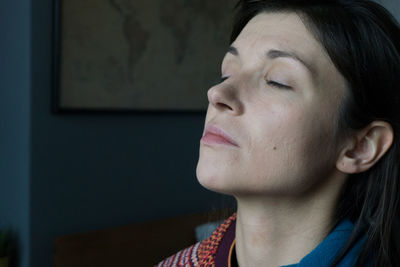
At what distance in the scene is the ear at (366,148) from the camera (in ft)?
2.98

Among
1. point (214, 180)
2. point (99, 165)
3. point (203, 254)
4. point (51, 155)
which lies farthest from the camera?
point (99, 165)

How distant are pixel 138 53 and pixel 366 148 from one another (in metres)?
1.44

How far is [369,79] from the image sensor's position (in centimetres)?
87

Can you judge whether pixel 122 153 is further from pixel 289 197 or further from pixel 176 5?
pixel 289 197

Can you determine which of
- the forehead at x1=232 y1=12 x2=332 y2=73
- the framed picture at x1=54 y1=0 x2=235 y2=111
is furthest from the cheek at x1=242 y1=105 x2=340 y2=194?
the framed picture at x1=54 y1=0 x2=235 y2=111

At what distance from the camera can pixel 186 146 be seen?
2.37 meters

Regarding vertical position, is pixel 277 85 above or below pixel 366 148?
above

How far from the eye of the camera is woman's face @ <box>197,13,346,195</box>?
32.9 inches

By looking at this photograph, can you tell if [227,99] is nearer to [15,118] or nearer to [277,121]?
[277,121]

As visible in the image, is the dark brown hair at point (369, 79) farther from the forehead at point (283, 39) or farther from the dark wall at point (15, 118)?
the dark wall at point (15, 118)

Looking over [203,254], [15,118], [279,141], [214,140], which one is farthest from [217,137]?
[15,118]

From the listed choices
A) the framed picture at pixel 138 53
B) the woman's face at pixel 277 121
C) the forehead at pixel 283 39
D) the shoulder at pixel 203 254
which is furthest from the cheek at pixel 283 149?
the framed picture at pixel 138 53

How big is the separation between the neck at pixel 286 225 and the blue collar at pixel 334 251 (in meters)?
0.03

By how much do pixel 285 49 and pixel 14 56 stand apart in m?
1.45
